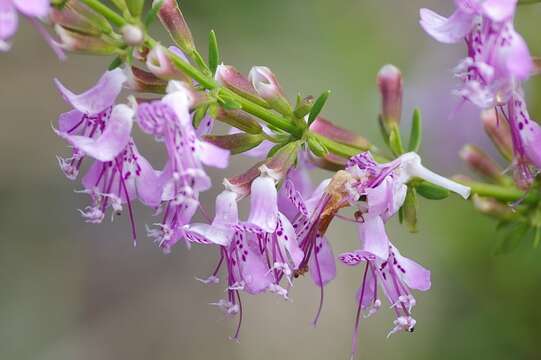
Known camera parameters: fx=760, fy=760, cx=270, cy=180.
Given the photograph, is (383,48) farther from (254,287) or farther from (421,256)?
(254,287)

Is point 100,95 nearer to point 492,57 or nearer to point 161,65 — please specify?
point 161,65

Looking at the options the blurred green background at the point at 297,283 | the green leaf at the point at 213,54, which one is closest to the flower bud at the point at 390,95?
the green leaf at the point at 213,54

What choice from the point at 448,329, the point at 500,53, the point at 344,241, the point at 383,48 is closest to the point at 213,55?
the point at 500,53

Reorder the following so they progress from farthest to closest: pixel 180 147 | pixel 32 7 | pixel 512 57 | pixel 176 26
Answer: pixel 176 26 < pixel 180 147 < pixel 512 57 < pixel 32 7

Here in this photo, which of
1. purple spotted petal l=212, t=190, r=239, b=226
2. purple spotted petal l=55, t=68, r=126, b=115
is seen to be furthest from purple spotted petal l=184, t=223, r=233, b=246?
purple spotted petal l=55, t=68, r=126, b=115

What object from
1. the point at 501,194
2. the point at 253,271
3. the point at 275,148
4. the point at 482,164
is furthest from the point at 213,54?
the point at 482,164

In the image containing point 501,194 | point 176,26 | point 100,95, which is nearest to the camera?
point 100,95
